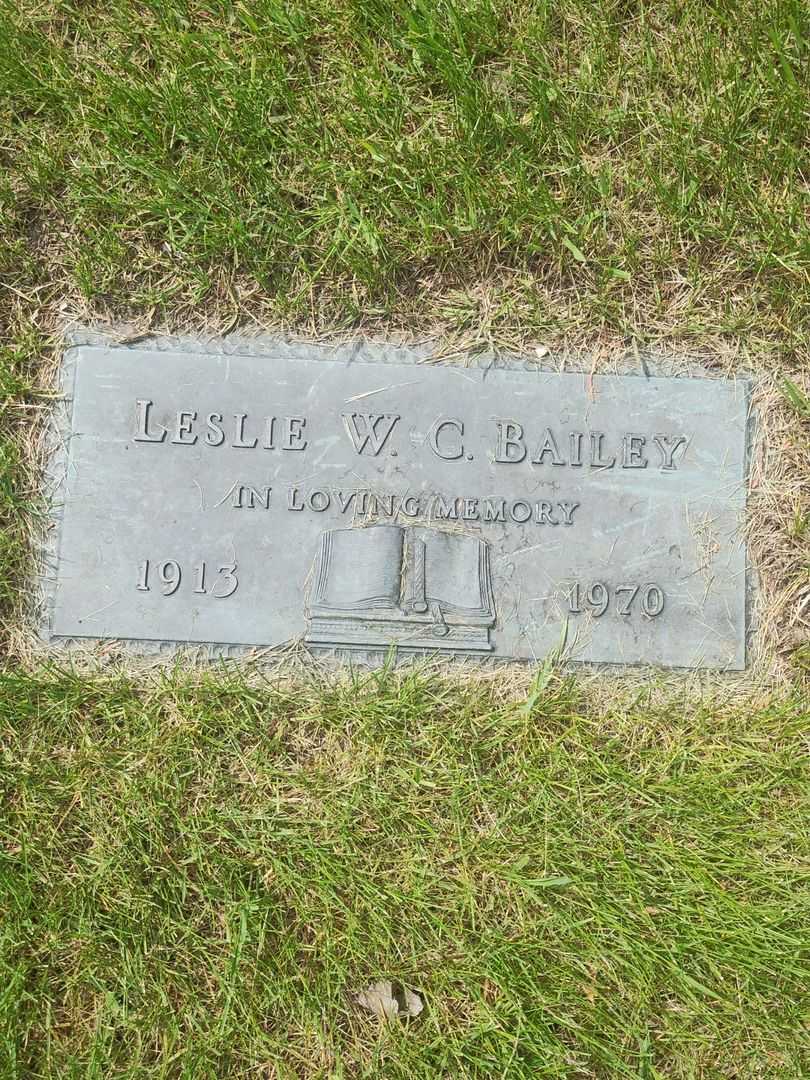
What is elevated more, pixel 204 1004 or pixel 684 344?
pixel 684 344

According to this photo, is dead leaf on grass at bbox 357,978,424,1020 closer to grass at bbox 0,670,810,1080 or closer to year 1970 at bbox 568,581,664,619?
grass at bbox 0,670,810,1080

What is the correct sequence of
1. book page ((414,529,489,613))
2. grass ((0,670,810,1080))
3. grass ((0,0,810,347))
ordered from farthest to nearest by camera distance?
grass ((0,0,810,347))
book page ((414,529,489,613))
grass ((0,670,810,1080))

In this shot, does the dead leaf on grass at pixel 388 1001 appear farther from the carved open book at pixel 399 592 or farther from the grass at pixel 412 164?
the grass at pixel 412 164

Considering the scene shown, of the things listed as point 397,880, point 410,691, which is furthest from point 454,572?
point 397,880

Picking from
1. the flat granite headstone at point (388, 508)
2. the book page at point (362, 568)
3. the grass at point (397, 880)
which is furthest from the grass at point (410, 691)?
the book page at point (362, 568)

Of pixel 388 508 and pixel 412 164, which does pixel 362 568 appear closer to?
pixel 388 508

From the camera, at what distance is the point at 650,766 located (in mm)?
2359

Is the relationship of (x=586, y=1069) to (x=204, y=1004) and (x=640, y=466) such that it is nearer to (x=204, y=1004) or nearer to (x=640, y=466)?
(x=204, y=1004)

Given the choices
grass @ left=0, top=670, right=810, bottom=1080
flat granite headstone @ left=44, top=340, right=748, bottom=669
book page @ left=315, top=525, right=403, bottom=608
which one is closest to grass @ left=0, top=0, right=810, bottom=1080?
grass @ left=0, top=670, right=810, bottom=1080

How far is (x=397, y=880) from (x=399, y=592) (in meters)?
0.78

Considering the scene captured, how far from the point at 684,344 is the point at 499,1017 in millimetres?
1933

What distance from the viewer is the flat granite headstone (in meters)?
2.33

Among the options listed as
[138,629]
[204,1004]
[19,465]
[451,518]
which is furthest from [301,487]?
[204,1004]

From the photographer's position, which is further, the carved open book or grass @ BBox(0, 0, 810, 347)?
grass @ BBox(0, 0, 810, 347)
